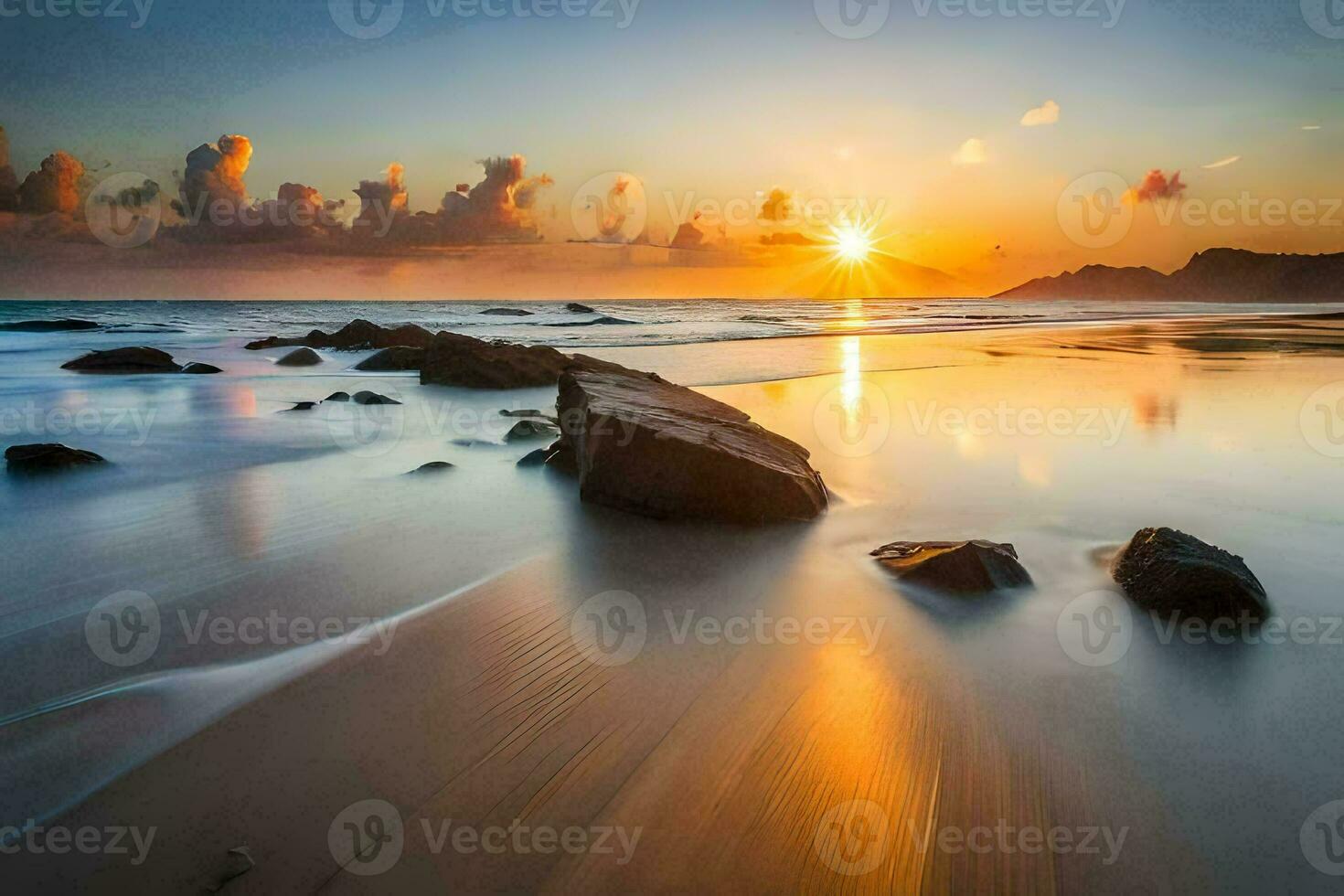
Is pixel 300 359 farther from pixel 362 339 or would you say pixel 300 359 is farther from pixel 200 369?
pixel 362 339

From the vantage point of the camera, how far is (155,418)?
8.82 meters

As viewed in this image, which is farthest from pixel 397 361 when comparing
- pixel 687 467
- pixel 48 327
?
pixel 48 327

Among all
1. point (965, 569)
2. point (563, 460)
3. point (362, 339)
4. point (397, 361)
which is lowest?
point (965, 569)

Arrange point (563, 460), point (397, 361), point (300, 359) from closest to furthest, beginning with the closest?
A: 1. point (563, 460)
2. point (397, 361)
3. point (300, 359)

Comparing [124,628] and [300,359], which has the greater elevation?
[300,359]

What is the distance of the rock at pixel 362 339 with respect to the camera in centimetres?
1898

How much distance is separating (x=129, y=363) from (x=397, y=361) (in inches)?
216

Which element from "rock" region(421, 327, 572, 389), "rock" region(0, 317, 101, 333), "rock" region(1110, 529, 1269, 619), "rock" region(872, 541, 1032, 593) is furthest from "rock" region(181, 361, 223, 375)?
"rock" region(0, 317, 101, 333)

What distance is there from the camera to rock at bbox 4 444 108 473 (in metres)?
5.95

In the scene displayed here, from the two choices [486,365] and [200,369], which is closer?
[486,365]

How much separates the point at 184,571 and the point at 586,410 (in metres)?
2.61

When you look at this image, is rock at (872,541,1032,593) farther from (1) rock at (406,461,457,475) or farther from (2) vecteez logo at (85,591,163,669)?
(1) rock at (406,461,457,475)

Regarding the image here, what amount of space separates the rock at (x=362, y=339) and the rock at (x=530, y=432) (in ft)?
38.5

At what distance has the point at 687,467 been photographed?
4.57m
